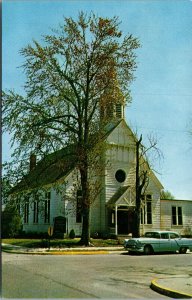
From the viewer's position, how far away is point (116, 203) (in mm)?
35500

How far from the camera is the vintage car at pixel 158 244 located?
23.7 m

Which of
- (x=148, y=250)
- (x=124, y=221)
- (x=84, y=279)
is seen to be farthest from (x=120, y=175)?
(x=84, y=279)

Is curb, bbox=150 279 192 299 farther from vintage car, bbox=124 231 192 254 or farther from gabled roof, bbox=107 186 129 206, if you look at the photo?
gabled roof, bbox=107 186 129 206

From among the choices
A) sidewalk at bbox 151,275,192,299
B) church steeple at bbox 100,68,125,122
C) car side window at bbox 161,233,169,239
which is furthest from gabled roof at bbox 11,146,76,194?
sidewalk at bbox 151,275,192,299

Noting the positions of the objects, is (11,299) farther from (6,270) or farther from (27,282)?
(6,270)

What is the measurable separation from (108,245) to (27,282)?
1818cm

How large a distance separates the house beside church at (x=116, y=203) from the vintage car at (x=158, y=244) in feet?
31.1

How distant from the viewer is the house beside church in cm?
3492

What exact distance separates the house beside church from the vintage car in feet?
31.1

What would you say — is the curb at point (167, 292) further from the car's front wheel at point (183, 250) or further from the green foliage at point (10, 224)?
the green foliage at point (10, 224)

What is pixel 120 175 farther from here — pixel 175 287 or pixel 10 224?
pixel 175 287

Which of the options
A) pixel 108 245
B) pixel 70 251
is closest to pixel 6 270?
pixel 70 251

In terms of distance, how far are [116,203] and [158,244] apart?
1140cm

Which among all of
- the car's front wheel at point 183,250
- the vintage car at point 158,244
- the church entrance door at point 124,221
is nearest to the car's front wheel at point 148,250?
the vintage car at point 158,244
